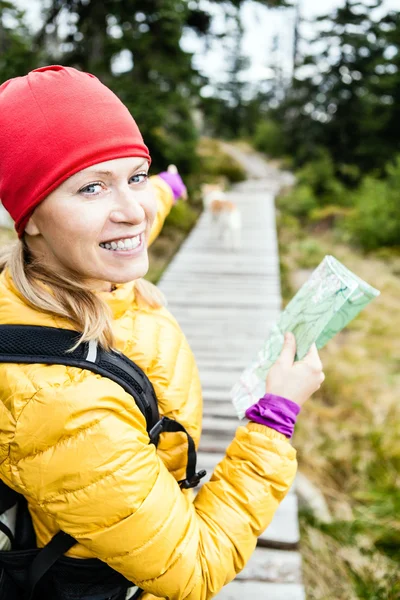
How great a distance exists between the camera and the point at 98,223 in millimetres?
1129

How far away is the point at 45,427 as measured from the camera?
3.34ft

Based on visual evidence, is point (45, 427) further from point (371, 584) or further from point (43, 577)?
point (371, 584)

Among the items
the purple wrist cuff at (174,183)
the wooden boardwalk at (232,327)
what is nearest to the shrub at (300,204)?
the wooden boardwalk at (232,327)

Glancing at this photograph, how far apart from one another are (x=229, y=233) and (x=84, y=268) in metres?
6.45

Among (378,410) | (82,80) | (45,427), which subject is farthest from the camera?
(378,410)

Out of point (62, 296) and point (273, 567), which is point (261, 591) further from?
point (62, 296)

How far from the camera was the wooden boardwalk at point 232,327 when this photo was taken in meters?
1.94

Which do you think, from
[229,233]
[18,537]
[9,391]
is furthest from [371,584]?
[229,233]

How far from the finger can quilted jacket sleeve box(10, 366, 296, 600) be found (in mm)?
512

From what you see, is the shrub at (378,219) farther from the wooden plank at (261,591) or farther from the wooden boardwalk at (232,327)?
Answer: the wooden plank at (261,591)

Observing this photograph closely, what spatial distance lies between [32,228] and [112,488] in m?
0.69

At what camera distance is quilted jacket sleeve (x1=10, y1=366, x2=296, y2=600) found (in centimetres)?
103

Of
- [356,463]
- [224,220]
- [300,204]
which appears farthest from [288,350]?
[300,204]

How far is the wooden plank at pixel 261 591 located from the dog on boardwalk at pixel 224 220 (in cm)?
539
